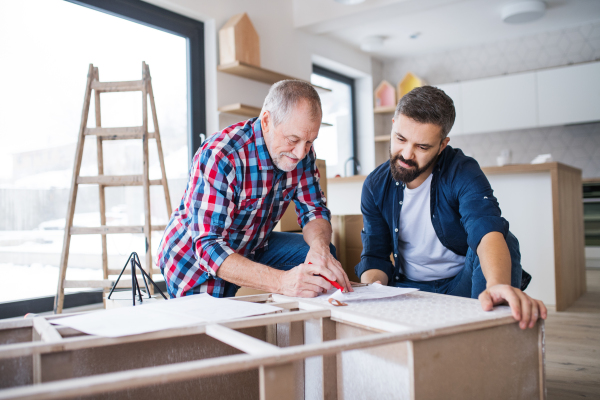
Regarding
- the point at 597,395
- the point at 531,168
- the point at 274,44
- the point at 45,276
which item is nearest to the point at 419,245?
the point at 597,395

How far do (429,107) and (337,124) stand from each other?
417 cm

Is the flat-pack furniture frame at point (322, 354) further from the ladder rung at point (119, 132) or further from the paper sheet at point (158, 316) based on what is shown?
the ladder rung at point (119, 132)

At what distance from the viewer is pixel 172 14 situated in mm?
3258

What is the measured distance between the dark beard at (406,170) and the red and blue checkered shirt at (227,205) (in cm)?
29

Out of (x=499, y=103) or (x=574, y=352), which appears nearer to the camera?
(x=574, y=352)

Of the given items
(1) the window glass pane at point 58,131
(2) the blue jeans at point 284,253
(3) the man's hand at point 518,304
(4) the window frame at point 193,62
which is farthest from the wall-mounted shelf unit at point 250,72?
(3) the man's hand at point 518,304

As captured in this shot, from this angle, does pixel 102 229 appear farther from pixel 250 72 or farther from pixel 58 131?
pixel 250 72

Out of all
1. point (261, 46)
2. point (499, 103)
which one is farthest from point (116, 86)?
point (499, 103)

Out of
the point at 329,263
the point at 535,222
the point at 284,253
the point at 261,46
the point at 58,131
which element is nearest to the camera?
the point at 329,263

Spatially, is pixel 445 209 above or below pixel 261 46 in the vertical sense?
below

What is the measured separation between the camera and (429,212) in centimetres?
150

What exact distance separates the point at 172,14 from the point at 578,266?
3.26m

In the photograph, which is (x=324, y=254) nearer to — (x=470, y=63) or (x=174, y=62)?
(x=174, y=62)

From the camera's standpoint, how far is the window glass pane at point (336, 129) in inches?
206
